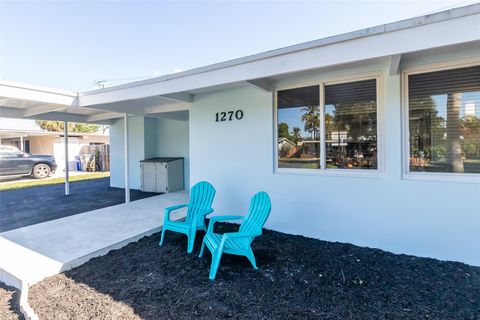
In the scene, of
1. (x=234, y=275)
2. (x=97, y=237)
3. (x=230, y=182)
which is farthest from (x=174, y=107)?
(x=234, y=275)

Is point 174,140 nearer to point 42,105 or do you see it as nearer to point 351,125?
point 42,105

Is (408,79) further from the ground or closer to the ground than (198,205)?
further from the ground

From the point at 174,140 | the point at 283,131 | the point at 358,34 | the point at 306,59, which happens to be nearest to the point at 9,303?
the point at 283,131

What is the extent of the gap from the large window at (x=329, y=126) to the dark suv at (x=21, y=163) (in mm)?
13280

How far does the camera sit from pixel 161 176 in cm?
750

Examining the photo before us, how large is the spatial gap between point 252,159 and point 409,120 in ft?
7.45

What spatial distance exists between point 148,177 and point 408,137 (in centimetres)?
691

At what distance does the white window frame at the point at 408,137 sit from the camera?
2.79m

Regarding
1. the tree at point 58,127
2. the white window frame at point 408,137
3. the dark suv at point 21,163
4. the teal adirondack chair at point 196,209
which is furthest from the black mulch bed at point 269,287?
the tree at point 58,127

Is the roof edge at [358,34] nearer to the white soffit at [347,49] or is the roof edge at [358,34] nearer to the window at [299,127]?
the white soffit at [347,49]

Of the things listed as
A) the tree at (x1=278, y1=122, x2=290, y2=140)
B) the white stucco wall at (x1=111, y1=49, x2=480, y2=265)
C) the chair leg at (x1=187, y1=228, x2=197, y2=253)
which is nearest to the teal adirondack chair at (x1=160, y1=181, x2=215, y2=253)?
the chair leg at (x1=187, y1=228, x2=197, y2=253)

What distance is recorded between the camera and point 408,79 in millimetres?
3094

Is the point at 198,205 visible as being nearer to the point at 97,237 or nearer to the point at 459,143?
the point at 97,237

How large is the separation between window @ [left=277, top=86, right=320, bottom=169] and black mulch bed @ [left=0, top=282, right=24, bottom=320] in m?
3.48
